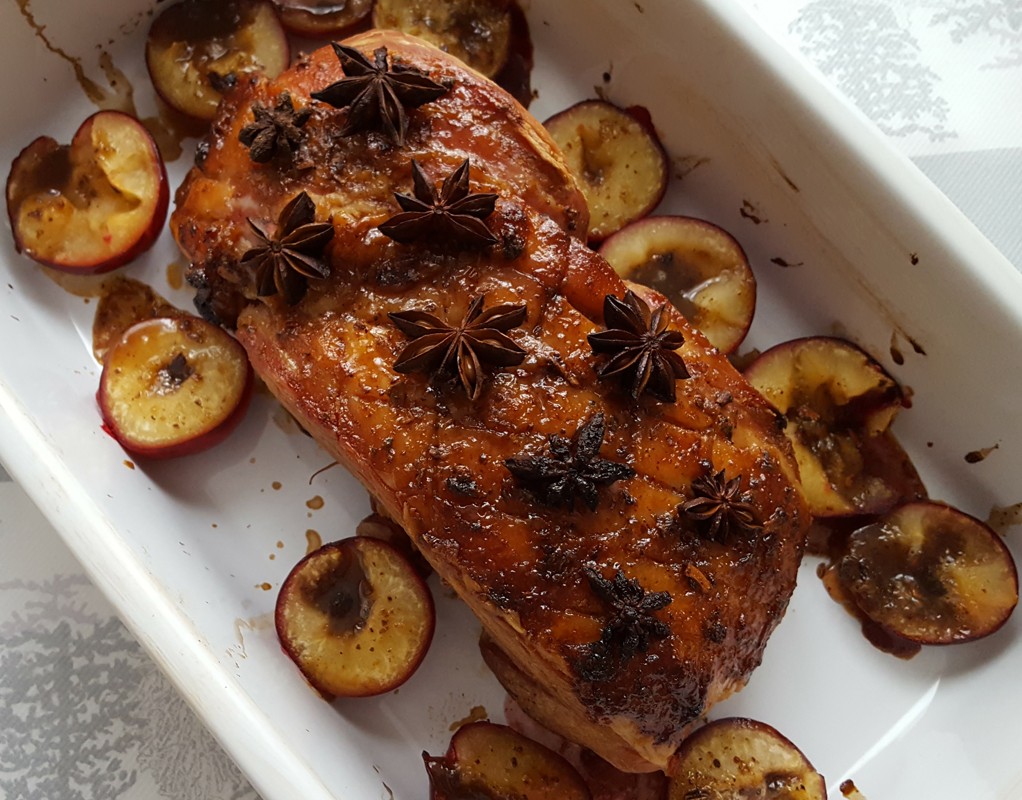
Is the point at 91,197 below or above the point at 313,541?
above

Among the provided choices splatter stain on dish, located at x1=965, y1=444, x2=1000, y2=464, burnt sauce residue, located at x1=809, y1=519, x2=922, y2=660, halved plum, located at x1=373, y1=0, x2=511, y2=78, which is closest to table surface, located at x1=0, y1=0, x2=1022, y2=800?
splatter stain on dish, located at x1=965, y1=444, x2=1000, y2=464

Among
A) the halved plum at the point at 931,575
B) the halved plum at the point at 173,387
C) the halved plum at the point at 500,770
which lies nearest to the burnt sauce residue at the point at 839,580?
the halved plum at the point at 931,575

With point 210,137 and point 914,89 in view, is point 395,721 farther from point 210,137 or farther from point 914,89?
point 914,89

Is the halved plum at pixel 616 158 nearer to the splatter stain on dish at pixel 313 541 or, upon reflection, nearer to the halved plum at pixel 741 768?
the splatter stain on dish at pixel 313 541

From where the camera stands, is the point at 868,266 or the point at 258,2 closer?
the point at 868,266

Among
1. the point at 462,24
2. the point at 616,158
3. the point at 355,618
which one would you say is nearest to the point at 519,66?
the point at 462,24

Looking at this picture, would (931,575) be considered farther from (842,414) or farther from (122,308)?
(122,308)

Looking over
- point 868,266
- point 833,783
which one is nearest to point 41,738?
point 833,783

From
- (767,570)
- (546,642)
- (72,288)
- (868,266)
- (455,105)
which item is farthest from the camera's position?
(72,288)
